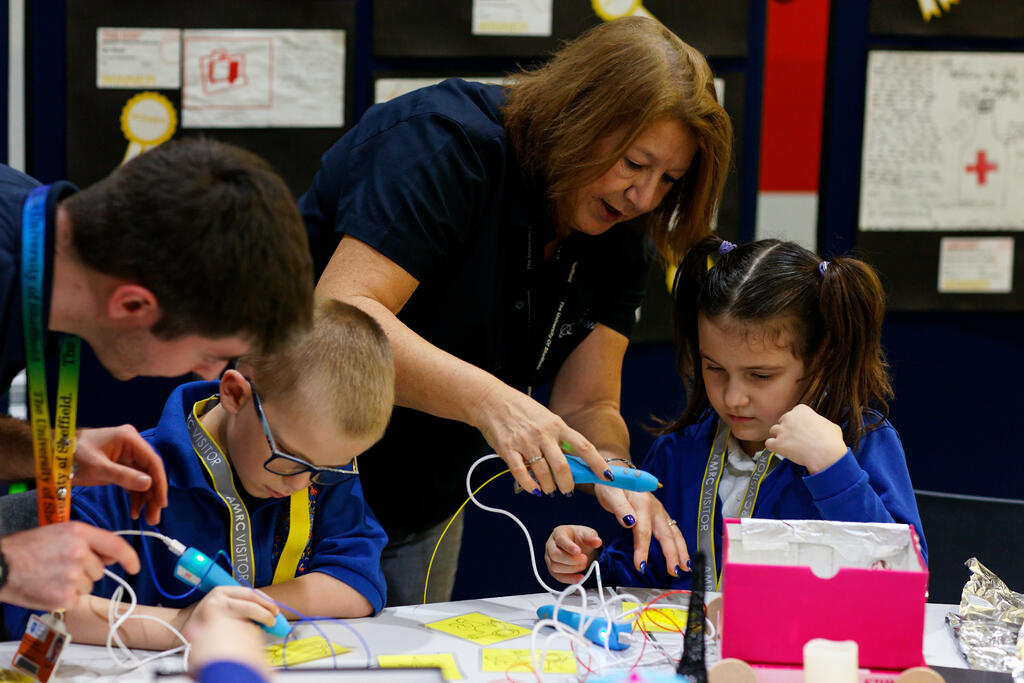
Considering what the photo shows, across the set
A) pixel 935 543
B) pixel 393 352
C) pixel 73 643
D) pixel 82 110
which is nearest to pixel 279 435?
pixel 393 352

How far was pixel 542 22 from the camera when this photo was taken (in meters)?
2.93

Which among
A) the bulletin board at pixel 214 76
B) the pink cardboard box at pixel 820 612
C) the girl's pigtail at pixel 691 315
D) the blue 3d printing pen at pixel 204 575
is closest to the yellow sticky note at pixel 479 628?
the blue 3d printing pen at pixel 204 575

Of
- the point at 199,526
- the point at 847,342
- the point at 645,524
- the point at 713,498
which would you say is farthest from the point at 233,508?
the point at 847,342

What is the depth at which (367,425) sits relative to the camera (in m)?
1.54

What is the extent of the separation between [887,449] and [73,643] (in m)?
1.34

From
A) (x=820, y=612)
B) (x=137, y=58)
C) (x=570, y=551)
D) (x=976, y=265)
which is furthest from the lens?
(x=976, y=265)

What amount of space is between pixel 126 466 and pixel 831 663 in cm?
98

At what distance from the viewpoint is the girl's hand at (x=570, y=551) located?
5.66 ft

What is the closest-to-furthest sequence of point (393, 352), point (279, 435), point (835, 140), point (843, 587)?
point (843, 587), point (279, 435), point (393, 352), point (835, 140)

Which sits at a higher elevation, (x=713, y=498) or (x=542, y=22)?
(x=542, y=22)

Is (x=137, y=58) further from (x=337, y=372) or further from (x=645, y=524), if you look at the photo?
(x=645, y=524)

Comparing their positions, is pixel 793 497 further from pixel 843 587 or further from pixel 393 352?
pixel 393 352

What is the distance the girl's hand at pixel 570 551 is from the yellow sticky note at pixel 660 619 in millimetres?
109

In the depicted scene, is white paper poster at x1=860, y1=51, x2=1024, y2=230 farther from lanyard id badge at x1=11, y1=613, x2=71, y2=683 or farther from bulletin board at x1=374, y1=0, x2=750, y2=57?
lanyard id badge at x1=11, y1=613, x2=71, y2=683
